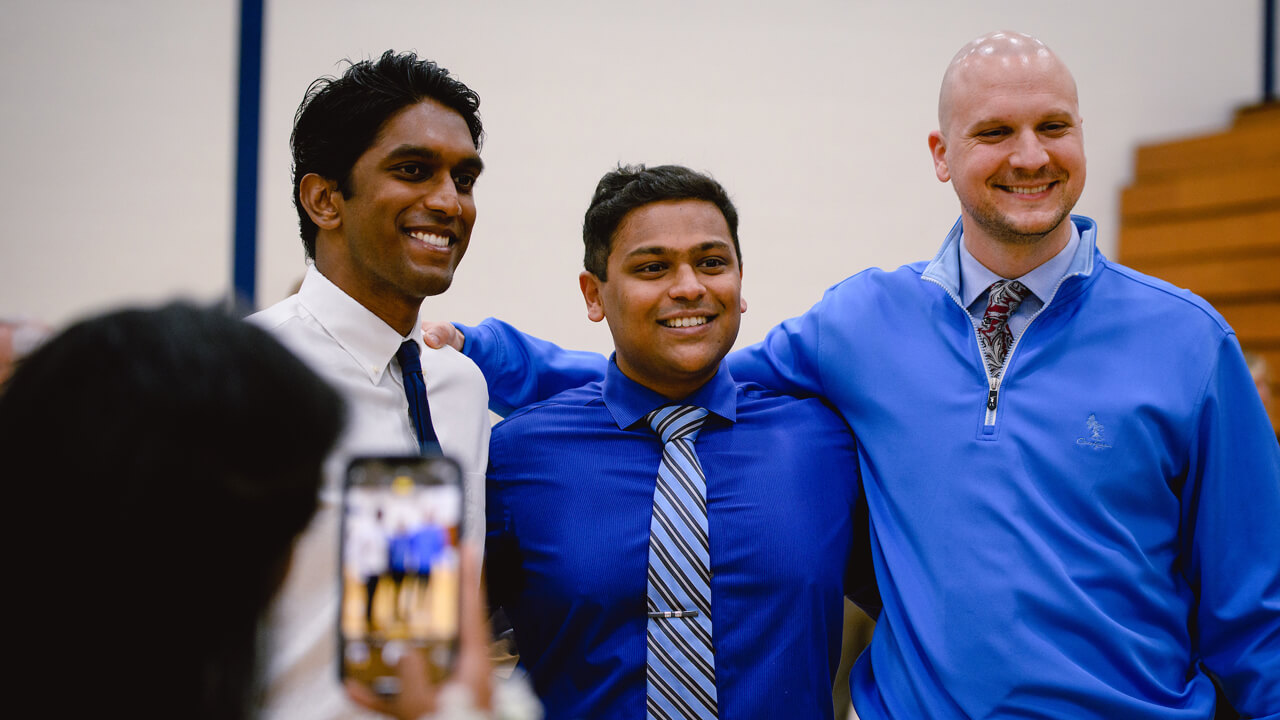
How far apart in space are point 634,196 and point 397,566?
48.6 inches

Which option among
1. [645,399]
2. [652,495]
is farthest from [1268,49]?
[652,495]

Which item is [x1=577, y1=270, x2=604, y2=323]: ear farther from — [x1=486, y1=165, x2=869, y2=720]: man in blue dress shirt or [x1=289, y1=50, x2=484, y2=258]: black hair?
[x1=289, y1=50, x2=484, y2=258]: black hair

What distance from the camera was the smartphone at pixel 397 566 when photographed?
2.43ft

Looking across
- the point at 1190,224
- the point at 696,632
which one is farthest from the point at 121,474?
the point at 1190,224

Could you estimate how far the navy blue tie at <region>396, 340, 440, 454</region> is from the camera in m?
1.56

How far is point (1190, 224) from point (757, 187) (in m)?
2.27

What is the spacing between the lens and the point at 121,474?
589 millimetres

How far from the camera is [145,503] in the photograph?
59 cm

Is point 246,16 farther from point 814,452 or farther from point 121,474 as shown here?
point 121,474

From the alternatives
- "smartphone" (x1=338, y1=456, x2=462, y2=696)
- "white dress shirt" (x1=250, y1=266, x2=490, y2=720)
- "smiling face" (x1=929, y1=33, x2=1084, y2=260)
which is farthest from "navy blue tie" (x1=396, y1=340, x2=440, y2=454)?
"smiling face" (x1=929, y1=33, x2=1084, y2=260)

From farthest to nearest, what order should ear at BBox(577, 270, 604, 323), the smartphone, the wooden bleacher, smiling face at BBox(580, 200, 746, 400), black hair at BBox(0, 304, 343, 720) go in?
the wooden bleacher < ear at BBox(577, 270, 604, 323) < smiling face at BBox(580, 200, 746, 400) < the smartphone < black hair at BBox(0, 304, 343, 720)

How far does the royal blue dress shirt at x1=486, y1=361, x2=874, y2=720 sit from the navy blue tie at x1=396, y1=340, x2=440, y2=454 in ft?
0.91

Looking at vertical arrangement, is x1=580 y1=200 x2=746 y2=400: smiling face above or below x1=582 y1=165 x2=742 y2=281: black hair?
below

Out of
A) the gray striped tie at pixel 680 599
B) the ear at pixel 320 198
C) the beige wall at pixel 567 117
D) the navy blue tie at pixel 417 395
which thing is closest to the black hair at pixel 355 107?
the ear at pixel 320 198
